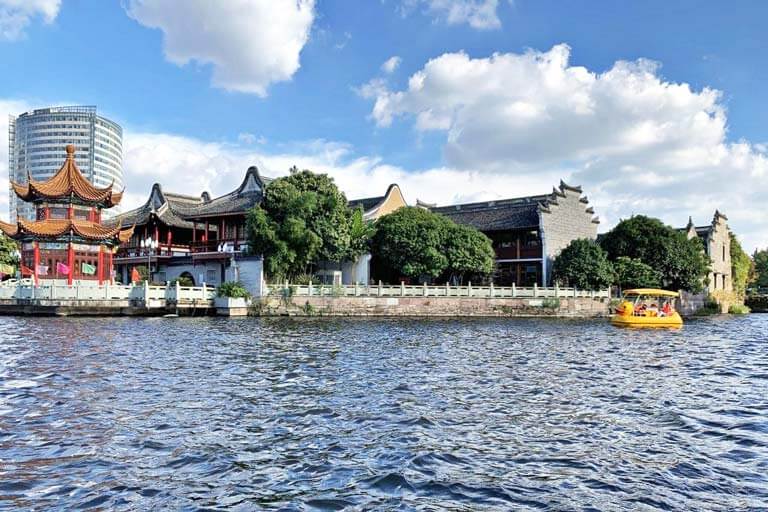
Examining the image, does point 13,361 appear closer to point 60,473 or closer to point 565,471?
point 60,473

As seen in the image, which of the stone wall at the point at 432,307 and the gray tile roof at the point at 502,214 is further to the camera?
the gray tile roof at the point at 502,214

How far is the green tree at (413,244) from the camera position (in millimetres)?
Answer: 42375

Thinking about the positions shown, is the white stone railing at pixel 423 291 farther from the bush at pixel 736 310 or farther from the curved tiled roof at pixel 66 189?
the bush at pixel 736 310

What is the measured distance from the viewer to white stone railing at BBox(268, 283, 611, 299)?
126ft

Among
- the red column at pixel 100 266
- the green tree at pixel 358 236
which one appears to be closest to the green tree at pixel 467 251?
the green tree at pixel 358 236

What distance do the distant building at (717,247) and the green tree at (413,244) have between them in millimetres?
28167

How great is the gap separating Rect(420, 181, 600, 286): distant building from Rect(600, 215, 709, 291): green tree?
13.9 feet

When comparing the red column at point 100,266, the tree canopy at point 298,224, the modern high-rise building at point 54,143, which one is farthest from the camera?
the modern high-rise building at point 54,143

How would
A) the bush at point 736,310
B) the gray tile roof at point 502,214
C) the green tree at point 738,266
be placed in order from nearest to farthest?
the gray tile roof at point 502,214
the bush at point 736,310
the green tree at point 738,266

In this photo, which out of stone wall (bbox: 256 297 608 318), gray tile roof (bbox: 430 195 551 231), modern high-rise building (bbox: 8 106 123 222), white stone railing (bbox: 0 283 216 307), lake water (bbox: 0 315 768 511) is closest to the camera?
lake water (bbox: 0 315 768 511)

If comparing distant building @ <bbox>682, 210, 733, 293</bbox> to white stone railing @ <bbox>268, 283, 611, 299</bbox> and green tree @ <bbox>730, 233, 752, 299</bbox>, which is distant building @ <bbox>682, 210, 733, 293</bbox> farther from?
white stone railing @ <bbox>268, 283, 611, 299</bbox>

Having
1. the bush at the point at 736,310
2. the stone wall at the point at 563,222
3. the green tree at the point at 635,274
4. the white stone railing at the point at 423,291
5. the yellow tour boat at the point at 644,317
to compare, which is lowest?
the bush at the point at 736,310

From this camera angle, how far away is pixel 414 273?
42500mm

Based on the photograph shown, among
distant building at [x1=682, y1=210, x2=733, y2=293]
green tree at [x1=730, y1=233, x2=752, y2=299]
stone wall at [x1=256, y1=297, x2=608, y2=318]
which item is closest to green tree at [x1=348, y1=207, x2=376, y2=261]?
stone wall at [x1=256, y1=297, x2=608, y2=318]
